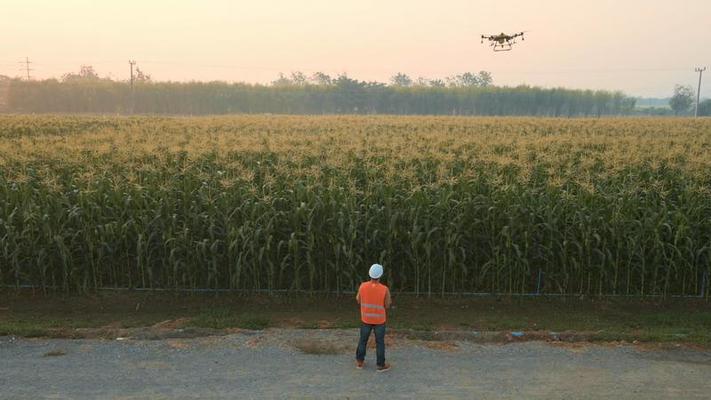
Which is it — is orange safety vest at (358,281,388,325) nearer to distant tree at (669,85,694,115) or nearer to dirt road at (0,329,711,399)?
dirt road at (0,329,711,399)

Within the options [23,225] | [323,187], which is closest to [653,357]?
[323,187]

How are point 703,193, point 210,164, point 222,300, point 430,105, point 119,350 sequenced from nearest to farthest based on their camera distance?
1. point 119,350
2. point 222,300
3. point 703,193
4. point 210,164
5. point 430,105

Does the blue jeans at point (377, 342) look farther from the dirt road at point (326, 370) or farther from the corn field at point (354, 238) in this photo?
the corn field at point (354, 238)

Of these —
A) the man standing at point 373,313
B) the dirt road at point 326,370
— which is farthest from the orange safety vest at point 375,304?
the dirt road at point 326,370

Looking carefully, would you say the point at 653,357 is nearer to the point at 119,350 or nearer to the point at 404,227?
the point at 404,227

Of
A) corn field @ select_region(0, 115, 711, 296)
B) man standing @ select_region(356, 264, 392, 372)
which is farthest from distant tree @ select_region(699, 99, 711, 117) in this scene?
man standing @ select_region(356, 264, 392, 372)

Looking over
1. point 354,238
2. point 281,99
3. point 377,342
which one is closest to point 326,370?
point 377,342
